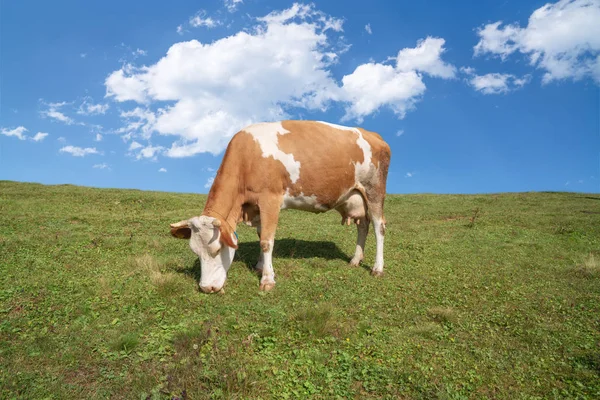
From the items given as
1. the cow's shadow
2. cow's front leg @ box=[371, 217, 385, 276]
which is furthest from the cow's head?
cow's front leg @ box=[371, 217, 385, 276]

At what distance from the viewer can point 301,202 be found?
9.68m

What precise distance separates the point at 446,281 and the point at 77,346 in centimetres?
821

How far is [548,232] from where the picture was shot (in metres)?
17.3

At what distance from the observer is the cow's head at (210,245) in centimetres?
816

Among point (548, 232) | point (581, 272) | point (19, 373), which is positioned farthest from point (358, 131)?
point (548, 232)

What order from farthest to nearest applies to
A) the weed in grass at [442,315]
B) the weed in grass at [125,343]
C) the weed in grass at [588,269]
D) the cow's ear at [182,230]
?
the weed in grass at [588,269] → the cow's ear at [182,230] → the weed in grass at [442,315] → the weed in grass at [125,343]

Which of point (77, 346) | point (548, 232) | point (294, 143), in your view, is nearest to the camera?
point (77, 346)

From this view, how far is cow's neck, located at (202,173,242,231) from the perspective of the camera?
28.6 ft

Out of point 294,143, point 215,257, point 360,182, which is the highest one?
point 294,143

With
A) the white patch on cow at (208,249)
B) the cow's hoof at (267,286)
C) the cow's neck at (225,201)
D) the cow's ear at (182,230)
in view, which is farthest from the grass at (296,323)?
the cow's neck at (225,201)

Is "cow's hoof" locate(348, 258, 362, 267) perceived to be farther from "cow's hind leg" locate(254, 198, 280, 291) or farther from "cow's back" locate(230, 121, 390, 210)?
"cow's hind leg" locate(254, 198, 280, 291)

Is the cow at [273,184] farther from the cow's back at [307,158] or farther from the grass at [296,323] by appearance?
the grass at [296,323]

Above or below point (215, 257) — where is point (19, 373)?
below

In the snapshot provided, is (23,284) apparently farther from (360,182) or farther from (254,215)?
(360,182)
